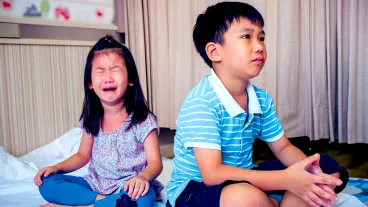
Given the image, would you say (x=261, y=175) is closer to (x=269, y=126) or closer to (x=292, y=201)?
(x=292, y=201)

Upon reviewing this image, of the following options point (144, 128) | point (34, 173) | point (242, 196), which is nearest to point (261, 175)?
point (242, 196)

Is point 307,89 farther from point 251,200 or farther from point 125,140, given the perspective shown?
point 251,200

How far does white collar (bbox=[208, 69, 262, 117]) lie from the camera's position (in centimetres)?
89

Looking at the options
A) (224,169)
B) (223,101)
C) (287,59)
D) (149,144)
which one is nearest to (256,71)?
(223,101)

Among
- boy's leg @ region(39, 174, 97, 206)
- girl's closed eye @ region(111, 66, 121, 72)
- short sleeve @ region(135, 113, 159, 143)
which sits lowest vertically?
boy's leg @ region(39, 174, 97, 206)

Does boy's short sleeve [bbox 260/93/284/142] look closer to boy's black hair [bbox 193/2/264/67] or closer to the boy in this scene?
the boy

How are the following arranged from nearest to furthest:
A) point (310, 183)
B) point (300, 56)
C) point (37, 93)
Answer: point (310, 183), point (37, 93), point (300, 56)

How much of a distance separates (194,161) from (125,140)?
0.30m

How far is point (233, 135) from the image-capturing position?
907mm

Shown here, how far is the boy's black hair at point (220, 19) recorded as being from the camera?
0.93 metres

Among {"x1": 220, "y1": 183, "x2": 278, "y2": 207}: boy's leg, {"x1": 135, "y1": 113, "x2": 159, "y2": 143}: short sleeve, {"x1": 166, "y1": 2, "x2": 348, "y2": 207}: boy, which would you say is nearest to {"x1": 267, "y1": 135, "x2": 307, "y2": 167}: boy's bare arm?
{"x1": 166, "y1": 2, "x2": 348, "y2": 207}: boy

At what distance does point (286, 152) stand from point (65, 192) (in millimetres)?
651

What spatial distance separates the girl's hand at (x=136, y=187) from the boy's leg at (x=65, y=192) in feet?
0.64

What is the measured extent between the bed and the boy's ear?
483 millimetres
